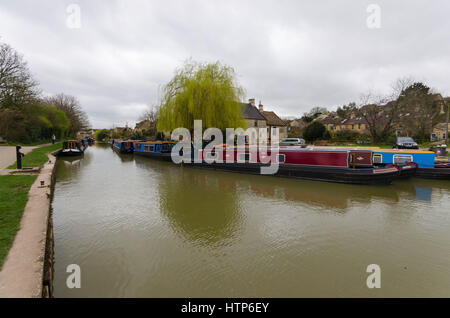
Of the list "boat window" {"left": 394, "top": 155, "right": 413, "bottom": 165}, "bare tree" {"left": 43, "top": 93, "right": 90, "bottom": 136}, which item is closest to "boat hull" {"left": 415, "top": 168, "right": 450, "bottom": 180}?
"boat window" {"left": 394, "top": 155, "right": 413, "bottom": 165}

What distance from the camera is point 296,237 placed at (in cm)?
496

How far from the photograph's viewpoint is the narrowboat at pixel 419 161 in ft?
36.0

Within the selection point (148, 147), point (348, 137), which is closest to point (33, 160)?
point (148, 147)

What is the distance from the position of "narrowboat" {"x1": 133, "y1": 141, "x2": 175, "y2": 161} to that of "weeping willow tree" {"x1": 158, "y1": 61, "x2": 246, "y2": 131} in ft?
6.89

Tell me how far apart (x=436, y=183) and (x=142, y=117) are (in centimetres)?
6194

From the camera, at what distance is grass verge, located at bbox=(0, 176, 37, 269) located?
11.7 ft

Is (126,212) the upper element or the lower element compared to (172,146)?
lower

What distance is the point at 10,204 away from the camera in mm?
5246

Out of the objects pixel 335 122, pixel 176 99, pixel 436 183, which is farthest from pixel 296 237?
pixel 335 122

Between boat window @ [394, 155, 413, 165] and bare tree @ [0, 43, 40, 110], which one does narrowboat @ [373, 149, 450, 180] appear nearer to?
boat window @ [394, 155, 413, 165]

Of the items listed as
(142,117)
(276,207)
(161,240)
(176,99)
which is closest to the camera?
(161,240)

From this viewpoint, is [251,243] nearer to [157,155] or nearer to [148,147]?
[157,155]

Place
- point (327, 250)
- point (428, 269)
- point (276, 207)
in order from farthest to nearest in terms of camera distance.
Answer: point (276, 207) < point (327, 250) < point (428, 269)
